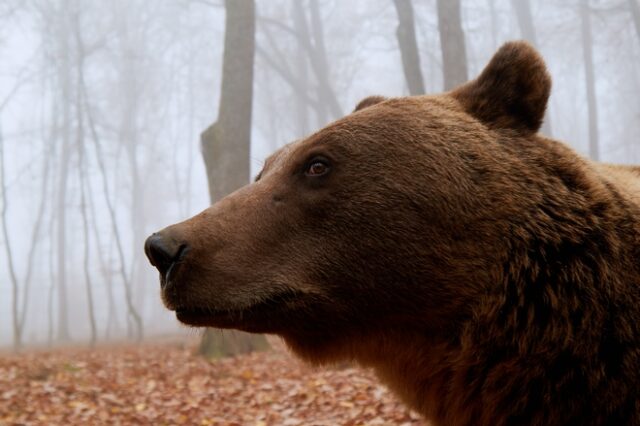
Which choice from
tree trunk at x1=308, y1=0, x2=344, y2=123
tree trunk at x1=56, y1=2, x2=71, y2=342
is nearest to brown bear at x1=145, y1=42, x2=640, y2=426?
tree trunk at x1=308, y1=0, x2=344, y2=123

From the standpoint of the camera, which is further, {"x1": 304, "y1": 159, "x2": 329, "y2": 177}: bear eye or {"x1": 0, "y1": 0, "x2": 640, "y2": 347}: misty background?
{"x1": 0, "y1": 0, "x2": 640, "y2": 347}: misty background

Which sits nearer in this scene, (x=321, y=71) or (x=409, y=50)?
(x=409, y=50)

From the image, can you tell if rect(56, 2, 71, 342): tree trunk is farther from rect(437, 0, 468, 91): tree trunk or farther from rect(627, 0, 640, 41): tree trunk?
rect(627, 0, 640, 41): tree trunk

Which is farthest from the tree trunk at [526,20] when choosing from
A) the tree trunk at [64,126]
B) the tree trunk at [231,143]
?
the tree trunk at [64,126]

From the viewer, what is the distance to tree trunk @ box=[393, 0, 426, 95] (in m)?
11.7

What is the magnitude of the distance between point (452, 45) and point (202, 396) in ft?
26.4

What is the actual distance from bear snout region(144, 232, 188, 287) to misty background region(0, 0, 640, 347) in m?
9.21

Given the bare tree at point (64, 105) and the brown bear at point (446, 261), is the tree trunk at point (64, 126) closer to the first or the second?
the bare tree at point (64, 105)

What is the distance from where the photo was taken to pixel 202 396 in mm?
6438

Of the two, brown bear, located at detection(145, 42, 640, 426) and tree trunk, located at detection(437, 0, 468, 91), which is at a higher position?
tree trunk, located at detection(437, 0, 468, 91)

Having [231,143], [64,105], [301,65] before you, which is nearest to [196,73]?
[64,105]

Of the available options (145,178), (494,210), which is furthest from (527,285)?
(145,178)

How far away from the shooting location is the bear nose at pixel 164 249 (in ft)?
7.75

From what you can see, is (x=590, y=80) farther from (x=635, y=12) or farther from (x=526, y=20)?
(x=635, y=12)
